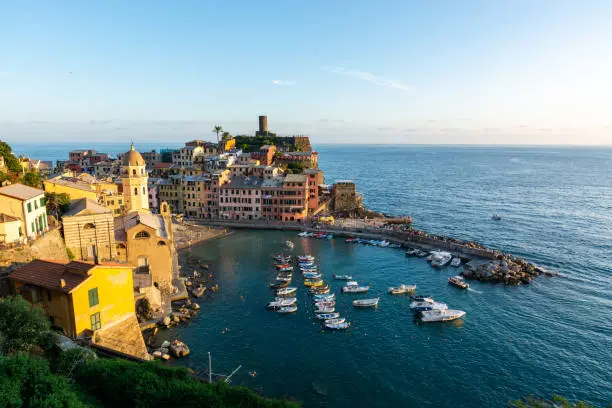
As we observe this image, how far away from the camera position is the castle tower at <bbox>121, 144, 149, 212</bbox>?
172ft

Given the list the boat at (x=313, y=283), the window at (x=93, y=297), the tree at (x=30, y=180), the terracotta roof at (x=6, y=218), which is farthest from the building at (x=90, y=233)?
the boat at (x=313, y=283)

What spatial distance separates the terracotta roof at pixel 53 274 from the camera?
27.7m

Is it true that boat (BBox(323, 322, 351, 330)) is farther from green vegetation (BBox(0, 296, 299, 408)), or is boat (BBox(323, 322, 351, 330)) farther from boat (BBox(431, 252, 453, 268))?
boat (BBox(431, 252, 453, 268))

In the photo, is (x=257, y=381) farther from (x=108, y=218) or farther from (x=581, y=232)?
(x=581, y=232)

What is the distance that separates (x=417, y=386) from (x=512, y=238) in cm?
5498

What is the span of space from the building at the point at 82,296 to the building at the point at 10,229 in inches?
244

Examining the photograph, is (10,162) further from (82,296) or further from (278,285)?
(278,285)

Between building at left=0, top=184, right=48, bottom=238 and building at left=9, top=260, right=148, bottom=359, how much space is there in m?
8.26

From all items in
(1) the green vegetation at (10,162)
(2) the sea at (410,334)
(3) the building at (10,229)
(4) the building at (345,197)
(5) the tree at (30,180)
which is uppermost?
(1) the green vegetation at (10,162)

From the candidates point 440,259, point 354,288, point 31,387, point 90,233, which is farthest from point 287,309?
point 31,387

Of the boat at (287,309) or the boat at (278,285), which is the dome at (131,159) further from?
the boat at (287,309)

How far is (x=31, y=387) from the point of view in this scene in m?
16.6

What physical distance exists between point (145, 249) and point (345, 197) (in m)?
62.1

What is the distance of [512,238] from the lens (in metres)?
75.9
